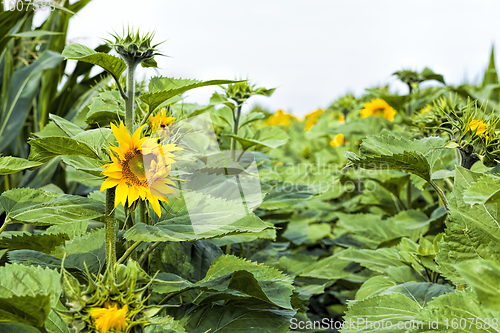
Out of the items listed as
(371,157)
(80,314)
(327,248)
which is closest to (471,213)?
(371,157)

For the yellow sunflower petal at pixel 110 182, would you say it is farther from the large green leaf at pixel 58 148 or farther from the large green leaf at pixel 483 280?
the large green leaf at pixel 483 280

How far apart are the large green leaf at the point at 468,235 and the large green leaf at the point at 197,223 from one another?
0.92 ft

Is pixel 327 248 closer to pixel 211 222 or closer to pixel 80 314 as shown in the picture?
pixel 211 222

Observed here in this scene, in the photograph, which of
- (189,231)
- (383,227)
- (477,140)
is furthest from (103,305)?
(383,227)

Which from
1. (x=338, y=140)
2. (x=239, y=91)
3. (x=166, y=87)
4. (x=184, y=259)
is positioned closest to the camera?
(x=166, y=87)

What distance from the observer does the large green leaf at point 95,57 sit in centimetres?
55

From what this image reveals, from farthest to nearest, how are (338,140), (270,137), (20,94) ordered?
(338,140) < (20,94) < (270,137)

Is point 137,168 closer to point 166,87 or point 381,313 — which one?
point 166,87

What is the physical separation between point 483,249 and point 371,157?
209 millimetres

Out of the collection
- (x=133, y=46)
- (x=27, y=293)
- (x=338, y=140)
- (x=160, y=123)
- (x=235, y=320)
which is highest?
(x=133, y=46)

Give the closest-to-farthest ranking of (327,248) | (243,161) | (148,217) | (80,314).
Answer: (80,314) → (148,217) → (243,161) → (327,248)

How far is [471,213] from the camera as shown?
1.92 ft

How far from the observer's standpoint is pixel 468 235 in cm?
58

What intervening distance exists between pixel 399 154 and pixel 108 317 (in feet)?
1.58
